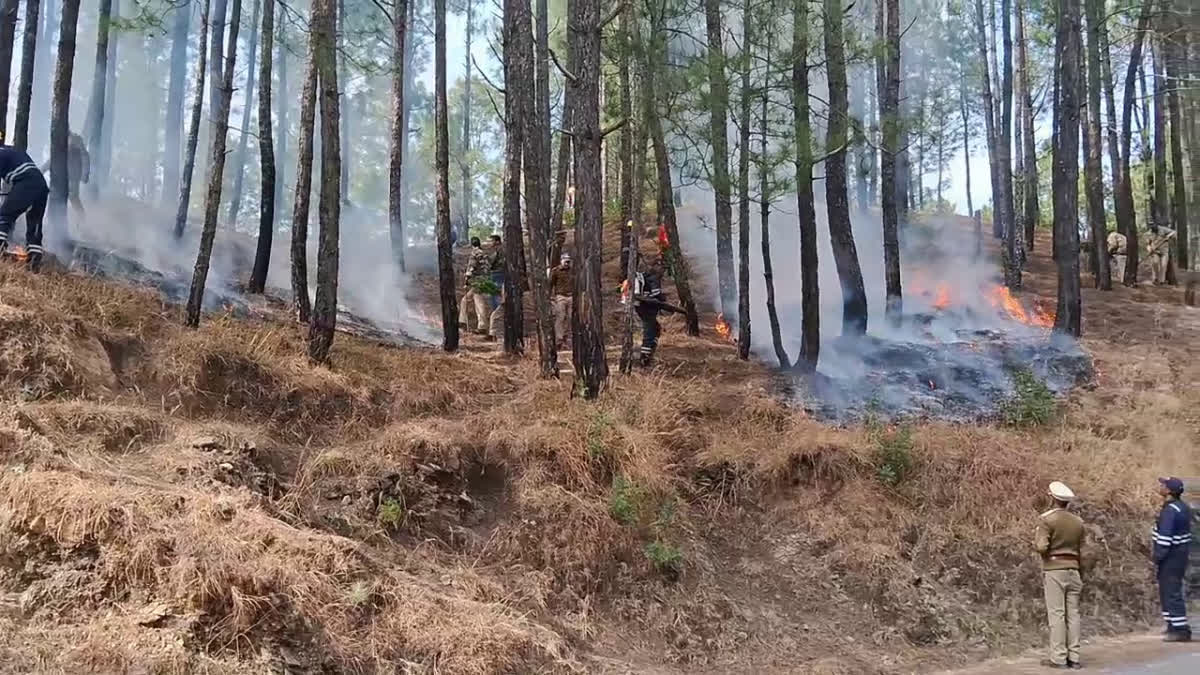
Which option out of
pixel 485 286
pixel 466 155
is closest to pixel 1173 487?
pixel 485 286

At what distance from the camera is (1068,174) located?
15.1 metres

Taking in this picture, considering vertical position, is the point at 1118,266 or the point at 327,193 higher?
the point at 1118,266

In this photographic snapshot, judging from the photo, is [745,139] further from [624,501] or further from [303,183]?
[624,501]

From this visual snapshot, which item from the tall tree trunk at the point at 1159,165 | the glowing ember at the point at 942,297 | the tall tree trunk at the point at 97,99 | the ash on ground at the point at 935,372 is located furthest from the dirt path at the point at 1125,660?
the tall tree trunk at the point at 97,99

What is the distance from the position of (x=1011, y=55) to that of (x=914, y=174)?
25.7 meters

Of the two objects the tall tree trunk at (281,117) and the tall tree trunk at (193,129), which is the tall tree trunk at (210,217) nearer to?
the tall tree trunk at (193,129)

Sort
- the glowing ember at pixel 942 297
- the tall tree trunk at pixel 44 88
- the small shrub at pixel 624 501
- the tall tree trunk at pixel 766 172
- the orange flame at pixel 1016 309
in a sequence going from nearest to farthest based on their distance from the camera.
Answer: the small shrub at pixel 624 501 → the tall tree trunk at pixel 766 172 → the orange flame at pixel 1016 309 → the glowing ember at pixel 942 297 → the tall tree trunk at pixel 44 88

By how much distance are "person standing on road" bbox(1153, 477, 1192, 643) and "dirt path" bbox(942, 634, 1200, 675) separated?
0.67 ft

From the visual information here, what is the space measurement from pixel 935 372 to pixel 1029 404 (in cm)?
182

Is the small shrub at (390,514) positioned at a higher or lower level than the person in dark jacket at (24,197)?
lower

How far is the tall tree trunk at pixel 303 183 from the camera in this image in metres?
10.8

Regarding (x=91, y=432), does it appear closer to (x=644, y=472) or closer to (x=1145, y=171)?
(x=644, y=472)

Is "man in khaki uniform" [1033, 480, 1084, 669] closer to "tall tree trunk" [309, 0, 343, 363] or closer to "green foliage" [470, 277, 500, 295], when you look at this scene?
"tall tree trunk" [309, 0, 343, 363]

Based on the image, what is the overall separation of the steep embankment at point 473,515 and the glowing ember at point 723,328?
437cm
